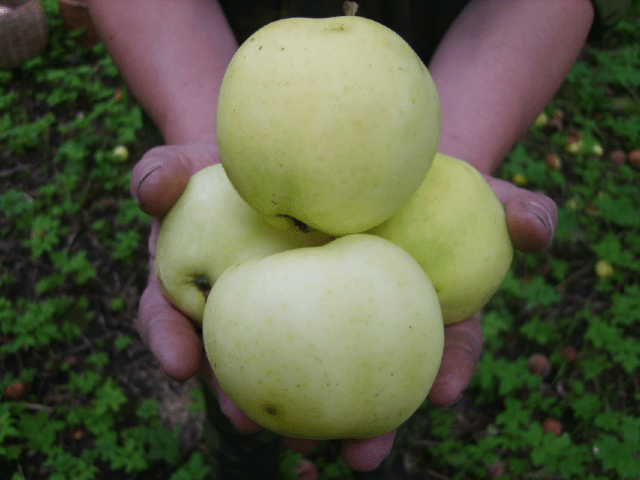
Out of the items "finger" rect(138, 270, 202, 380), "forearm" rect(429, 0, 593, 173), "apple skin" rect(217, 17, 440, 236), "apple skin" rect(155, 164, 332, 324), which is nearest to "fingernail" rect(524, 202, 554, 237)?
"apple skin" rect(217, 17, 440, 236)

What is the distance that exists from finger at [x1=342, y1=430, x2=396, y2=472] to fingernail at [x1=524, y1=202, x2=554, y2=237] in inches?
28.3

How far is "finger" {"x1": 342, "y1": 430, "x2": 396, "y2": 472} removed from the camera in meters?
1.31

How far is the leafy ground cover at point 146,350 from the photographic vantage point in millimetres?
2408

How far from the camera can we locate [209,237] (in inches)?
47.8

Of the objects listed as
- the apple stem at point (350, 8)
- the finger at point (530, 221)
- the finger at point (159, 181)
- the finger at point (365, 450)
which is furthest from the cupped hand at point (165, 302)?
the finger at point (530, 221)

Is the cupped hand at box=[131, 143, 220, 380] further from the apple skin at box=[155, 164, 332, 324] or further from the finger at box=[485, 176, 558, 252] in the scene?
the finger at box=[485, 176, 558, 252]

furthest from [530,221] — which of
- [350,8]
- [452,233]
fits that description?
[350,8]

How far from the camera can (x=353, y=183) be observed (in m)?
1.03

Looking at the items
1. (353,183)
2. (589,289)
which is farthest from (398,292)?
(589,289)

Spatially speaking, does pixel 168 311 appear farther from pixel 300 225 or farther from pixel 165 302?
pixel 300 225

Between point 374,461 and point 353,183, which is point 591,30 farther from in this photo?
point 374,461

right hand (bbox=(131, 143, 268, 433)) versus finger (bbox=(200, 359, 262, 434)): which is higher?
right hand (bbox=(131, 143, 268, 433))

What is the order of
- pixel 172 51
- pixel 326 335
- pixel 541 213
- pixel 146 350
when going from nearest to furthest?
pixel 326 335
pixel 541 213
pixel 172 51
pixel 146 350

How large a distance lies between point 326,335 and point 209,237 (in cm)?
44
